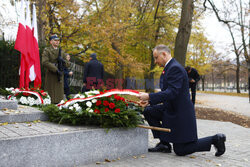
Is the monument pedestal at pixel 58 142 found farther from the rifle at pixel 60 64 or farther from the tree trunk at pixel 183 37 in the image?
the tree trunk at pixel 183 37

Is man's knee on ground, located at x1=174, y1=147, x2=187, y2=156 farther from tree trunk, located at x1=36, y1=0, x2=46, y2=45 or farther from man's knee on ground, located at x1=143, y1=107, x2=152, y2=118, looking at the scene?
tree trunk, located at x1=36, y1=0, x2=46, y2=45

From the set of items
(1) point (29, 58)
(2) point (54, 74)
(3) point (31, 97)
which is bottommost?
(3) point (31, 97)

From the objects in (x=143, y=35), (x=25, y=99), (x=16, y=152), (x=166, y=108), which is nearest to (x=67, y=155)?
(x=16, y=152)

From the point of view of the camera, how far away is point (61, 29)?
48.8 ft

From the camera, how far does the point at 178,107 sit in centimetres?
449

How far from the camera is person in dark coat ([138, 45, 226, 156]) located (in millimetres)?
4402

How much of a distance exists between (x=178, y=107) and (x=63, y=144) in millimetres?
1926

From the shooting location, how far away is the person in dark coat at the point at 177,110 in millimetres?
4402

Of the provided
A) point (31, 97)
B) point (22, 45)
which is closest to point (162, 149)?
point (31, 97)

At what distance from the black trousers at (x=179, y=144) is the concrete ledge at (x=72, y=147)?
274mm

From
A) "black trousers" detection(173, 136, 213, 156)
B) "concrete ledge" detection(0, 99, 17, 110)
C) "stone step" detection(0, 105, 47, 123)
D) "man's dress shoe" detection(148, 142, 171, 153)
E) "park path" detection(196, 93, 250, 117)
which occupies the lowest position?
"park path" detection(196, 93, 250, 117)

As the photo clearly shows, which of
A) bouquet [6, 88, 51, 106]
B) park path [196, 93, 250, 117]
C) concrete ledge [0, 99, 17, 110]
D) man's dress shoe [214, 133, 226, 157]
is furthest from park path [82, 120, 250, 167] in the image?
park path [196, 93, 250, 117]

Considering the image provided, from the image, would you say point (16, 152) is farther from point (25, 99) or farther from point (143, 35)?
point (143, 35)

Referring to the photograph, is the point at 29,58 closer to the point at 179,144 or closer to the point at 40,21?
the point at 179,144
